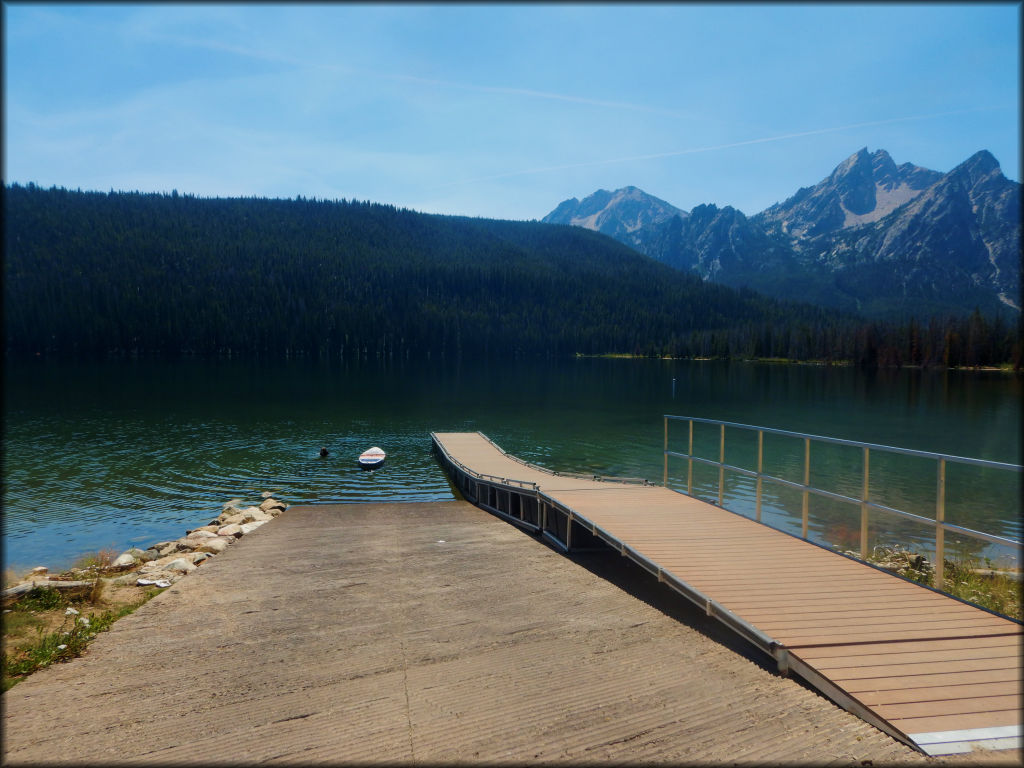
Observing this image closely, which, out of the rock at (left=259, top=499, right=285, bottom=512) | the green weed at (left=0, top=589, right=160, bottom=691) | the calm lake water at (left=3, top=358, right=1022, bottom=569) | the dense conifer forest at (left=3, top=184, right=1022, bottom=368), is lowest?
the calm lake water at (left=3, top=358, right=1022, bottom=569)

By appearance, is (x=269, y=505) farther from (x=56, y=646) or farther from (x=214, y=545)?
(x=56, y=646)

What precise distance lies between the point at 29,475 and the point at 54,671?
23.6 meters

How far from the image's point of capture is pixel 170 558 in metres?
12.0

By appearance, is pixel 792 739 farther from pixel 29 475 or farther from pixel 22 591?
pixel 29 475

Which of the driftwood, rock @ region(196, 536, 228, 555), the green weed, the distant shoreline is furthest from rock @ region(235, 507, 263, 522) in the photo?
the distant shoreline

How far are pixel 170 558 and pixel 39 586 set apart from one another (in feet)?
9.98

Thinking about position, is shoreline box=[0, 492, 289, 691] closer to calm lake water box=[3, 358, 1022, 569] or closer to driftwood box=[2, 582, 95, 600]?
driftwood box=[2, 582, 95, 600]

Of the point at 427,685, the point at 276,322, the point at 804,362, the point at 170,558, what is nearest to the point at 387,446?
the point at 170,558

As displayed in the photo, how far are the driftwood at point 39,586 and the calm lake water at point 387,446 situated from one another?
7386mm

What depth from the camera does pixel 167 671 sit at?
6125 millimetres

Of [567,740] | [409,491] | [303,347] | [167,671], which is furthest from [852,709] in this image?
[303,347]

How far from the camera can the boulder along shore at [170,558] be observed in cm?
1007

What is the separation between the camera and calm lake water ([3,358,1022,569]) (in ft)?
64.4

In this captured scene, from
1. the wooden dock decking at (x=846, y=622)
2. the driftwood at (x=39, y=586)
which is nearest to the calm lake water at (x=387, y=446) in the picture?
the driftwood at (x=39, y=586)
